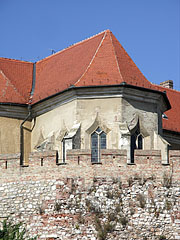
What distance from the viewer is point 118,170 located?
32.4 metres

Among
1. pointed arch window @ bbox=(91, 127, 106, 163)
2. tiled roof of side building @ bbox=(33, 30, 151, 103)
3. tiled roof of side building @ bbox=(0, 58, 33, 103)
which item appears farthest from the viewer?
tiled roof of side building @ bbox=(0, 58, 33, 103)

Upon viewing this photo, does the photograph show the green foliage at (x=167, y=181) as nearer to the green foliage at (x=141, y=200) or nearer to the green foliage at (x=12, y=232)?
the green foliage at (x=141, y=200)

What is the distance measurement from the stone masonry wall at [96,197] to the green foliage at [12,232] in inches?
16.0

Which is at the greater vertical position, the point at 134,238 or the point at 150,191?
the point at 150,191

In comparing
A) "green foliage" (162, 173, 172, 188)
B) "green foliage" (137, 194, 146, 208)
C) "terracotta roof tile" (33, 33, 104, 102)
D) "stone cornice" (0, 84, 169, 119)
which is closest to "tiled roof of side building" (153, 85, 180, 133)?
"stone cornice" (0, 84, 169, 119)

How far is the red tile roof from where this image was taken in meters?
39.2

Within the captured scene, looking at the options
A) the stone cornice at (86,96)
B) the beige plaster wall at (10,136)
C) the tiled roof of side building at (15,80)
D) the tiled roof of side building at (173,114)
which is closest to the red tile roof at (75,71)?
the tiled roof of side building at (15,80)

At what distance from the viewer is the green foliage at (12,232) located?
96.3 ft

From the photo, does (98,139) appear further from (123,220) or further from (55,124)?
(123,220)

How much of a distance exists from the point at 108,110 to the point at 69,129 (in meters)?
2.49

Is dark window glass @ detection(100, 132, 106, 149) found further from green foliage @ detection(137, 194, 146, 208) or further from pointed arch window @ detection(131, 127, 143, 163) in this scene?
green foliage @ detection(137, 194, 146, 208)

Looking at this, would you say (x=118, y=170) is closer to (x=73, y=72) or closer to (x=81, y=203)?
(x=81, y=203)

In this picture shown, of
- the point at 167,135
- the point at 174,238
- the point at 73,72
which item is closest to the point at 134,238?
A: the point at 174,238

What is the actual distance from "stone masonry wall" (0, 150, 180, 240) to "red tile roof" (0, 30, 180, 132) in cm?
700
